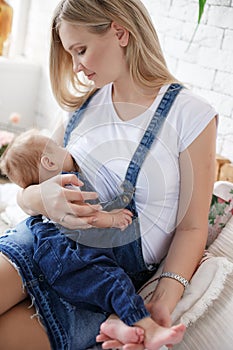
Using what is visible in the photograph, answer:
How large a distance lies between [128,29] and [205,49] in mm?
684

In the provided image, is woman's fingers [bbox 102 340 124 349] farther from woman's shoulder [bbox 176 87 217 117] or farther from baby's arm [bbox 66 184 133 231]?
woman's shoulder [bbox 176 87 217 117]

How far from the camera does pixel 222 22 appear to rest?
1.93m

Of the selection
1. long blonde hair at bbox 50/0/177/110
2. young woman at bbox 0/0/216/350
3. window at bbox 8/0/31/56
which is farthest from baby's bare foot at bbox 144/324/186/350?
window at bbox 8/0/31/56

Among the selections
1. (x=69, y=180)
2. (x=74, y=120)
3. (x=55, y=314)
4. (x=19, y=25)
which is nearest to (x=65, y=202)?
(x=69, y=180)

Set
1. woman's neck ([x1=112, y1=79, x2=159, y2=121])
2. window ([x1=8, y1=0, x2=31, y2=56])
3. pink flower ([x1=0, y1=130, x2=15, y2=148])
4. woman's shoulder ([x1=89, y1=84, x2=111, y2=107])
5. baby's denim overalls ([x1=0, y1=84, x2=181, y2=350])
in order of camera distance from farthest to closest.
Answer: window ([x1=8, y1=0, x2=31, y2=56]) → pink flower ([x1=0, y1=130, x2=15, y2=148]) → woman's shoulder ([x1=89, y1=84, x2=111, y2=107]) → woman's neck ([x1=112, y1=79, x2=159, y2=121]) → baby's denim overalls ([x1=0, y1=84, x2=181, y2=350])

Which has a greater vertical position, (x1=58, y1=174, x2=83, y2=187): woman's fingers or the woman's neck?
the woman's neck

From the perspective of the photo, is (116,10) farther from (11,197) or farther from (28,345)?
(11,197)

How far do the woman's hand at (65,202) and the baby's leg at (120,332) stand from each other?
25cm

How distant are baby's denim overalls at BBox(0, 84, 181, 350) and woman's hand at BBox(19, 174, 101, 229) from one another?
44 mm

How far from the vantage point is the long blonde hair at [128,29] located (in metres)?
1.39

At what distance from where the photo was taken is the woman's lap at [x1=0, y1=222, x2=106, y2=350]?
1319mm

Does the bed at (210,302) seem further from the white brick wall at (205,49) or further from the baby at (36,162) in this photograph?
the white brick wall at (205,49)

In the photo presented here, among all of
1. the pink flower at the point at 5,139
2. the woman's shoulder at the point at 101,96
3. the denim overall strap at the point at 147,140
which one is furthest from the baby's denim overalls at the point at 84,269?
the pink flower at the point at 5,139

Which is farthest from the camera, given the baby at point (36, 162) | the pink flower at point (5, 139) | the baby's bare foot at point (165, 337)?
the pink flower at point (5, 139)
